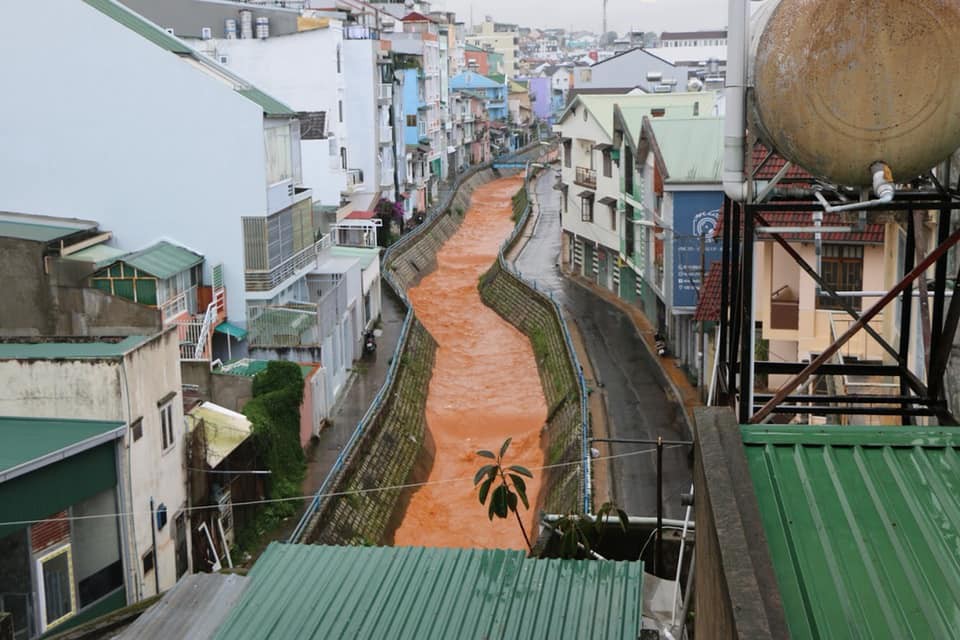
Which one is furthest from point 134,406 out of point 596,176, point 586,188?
point 586,188

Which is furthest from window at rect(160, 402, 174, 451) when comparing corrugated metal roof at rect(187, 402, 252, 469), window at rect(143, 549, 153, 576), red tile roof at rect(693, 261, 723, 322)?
red tile roof at rect(693, 261, 723, 322)

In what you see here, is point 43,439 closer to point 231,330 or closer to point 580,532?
point 580,532

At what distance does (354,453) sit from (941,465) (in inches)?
830

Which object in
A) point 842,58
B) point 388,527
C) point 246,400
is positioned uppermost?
point 842,58

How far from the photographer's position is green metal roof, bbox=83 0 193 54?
31.0 meters

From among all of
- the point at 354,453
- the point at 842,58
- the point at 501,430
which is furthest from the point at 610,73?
the point at 842,58

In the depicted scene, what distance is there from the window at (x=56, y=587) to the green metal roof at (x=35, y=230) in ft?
39.4

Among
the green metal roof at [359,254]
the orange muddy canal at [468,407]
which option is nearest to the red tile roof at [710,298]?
the orange muddy canal at [468,407]

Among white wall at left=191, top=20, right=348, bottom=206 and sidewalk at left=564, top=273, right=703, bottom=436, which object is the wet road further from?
white wall at left=191, top=20, right=348, bottom=206

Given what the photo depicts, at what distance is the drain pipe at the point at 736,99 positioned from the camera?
820 centimetres

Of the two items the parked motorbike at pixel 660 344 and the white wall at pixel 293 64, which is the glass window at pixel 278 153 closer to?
the parked motorbike at pixel 660 344

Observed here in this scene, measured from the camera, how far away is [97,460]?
1850cm

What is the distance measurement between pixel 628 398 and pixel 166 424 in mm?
15960

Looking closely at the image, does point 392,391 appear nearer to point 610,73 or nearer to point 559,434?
point 559,434
